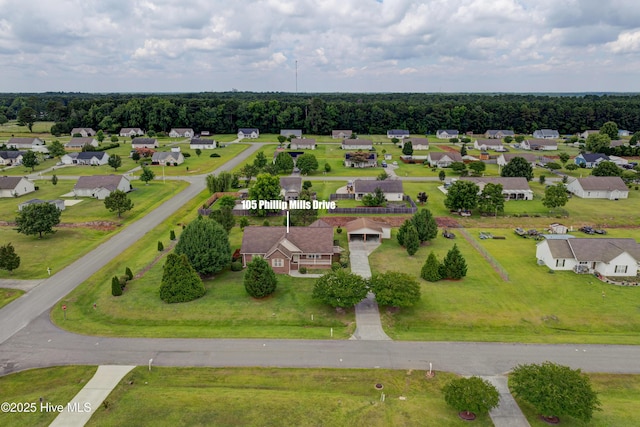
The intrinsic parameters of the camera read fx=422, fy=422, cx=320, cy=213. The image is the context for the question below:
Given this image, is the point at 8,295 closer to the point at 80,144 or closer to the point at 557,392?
the point at 557,392

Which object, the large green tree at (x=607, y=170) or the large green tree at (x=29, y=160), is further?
the large green tree at (x=29, y=160)

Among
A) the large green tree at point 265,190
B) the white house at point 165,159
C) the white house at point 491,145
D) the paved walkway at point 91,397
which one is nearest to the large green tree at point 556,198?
the large green tree at point 265,190

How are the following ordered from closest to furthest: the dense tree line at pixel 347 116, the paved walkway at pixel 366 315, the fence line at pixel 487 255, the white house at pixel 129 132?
1. the paved walkway at pixel 366 315
2. the fence line at pixel 487 255
3. the white house at pixel 129 132
4. the dense tree line at pixel 347 116

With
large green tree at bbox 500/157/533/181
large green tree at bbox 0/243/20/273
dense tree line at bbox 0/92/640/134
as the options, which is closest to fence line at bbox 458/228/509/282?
large green tree at bbox 500/157/533/181

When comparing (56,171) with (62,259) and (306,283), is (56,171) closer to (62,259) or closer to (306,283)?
(62,259)

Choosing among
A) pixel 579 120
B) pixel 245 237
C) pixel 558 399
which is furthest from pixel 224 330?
pixel 579 120

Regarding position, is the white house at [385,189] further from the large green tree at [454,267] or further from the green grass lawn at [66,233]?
the green grass lawn at [66,233]
